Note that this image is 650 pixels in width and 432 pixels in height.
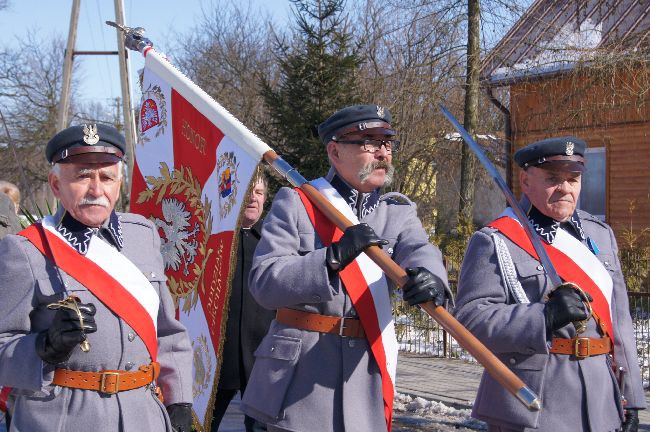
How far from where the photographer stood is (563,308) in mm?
3420

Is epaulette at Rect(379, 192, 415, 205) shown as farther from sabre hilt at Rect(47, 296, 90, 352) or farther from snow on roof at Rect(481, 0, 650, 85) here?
snow on roof at Rect(481, 0, 650, 85)

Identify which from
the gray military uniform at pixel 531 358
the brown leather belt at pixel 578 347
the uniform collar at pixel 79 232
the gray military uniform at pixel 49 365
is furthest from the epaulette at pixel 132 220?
the brown leather belt at pixel 578 347

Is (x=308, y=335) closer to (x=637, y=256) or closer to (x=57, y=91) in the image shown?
(x=637, y=256)

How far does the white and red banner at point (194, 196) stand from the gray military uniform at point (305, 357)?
0.82 meters

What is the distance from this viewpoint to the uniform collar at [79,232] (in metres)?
3.29

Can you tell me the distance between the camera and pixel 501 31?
1734cm

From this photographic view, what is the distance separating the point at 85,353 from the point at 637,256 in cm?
1248

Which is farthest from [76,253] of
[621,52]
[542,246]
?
[621,52]

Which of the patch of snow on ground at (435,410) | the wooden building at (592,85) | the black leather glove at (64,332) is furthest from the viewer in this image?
the wooden building at (592,85)

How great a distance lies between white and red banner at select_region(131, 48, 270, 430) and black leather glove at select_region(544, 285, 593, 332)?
1.53 m

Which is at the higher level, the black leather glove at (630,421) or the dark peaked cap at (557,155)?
the dark peaked cap at (557,155)

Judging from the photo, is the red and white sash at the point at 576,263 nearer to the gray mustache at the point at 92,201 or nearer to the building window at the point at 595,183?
the gray mustache at the point at 92,201

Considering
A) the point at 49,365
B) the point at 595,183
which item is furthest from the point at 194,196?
the point at 595,183

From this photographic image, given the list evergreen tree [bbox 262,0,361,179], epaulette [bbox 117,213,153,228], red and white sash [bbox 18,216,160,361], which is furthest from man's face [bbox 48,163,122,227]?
evergreen tree [bbox 262,0,361,179]
